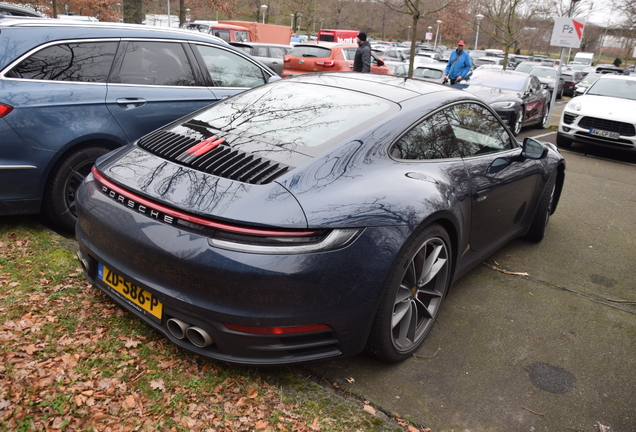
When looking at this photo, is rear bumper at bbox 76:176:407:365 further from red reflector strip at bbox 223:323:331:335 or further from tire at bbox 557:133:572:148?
tire at bbox 557:133:572:148

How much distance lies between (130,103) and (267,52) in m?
14.1

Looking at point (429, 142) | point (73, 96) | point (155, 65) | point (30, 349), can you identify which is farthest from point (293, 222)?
point (155, 65)

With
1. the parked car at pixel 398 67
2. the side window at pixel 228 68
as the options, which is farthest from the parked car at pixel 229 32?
the side window at pixel 228 68

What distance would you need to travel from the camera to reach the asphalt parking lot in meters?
2.65

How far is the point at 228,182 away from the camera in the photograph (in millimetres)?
2477

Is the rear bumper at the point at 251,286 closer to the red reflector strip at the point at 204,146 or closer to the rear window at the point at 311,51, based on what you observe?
the red reflector strip at the point at 204,146

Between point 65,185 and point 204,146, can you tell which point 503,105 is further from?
point 204,146

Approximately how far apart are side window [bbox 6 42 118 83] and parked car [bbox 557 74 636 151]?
8877 mm

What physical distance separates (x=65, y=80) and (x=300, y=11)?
3998 centimetres

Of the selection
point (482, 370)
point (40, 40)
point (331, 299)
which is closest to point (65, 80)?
point (40, 40)

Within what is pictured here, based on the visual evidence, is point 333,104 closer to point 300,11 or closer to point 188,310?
point 188,310

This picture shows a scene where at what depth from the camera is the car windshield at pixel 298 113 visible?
295 cm

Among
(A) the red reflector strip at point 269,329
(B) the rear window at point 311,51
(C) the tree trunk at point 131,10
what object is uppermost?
(C) the tree trunk at point 131,10

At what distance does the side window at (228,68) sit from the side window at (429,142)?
2.58 m
